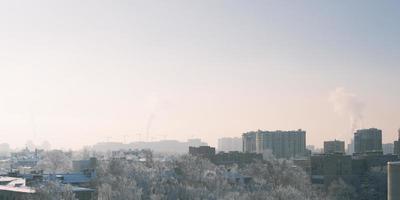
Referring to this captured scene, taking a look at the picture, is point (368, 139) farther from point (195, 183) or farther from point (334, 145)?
point (195, 183)

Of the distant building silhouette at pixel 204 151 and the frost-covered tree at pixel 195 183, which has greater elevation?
the distant building silhouette at pixel 204 151

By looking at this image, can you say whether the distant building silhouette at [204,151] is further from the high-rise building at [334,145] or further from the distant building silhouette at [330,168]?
the high-rise building at [334,145]

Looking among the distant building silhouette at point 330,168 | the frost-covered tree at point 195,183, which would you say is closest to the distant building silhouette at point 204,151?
the frost-covered tree at point 195,183

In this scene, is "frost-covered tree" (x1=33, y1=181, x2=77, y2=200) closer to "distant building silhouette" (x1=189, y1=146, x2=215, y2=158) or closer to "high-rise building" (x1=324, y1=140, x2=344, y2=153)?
"distant building silhouette" (x1=189, y1=146, x2=215, y2=158)

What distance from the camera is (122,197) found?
6788cm

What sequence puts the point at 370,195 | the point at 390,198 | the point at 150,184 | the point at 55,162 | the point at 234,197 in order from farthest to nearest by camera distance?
the point at 55,162 → the point at 370,195 → the point at 150,184 → the point at 234,197 → the point at 390,198

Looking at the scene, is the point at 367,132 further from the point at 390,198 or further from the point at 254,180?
the point at 390,198

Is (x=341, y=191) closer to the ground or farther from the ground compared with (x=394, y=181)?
closer to the ground

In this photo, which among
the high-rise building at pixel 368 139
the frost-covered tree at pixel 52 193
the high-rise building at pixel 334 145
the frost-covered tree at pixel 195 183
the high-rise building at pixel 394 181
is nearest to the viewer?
the high-rise building at pixel 394 181

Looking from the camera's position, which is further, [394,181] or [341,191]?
[341,191]

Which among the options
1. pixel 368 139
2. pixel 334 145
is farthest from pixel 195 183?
pixel 334 145

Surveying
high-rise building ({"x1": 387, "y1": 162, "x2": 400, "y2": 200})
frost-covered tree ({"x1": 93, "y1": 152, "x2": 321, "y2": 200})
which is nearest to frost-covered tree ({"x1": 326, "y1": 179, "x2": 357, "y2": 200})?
frost-covered tree ({"x1": 93, "y1": 152, "x2": 321, "y2": 200})

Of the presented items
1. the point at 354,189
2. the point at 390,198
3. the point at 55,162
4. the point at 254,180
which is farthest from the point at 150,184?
the point at 55,162

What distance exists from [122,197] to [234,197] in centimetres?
1417
